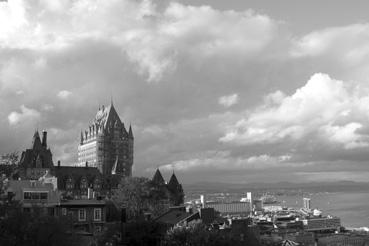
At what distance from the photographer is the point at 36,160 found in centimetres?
17188

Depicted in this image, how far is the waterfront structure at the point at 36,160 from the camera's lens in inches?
6653

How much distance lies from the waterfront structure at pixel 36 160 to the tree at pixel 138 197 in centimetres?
5790

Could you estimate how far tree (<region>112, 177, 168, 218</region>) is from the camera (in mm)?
111225

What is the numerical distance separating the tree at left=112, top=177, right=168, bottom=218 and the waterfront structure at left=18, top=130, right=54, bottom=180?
57.9 meters

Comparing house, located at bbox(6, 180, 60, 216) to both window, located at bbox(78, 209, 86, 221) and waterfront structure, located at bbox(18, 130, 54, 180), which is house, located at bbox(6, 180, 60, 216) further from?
waterfront structure, located at bbox(18, 130, 54, 180)

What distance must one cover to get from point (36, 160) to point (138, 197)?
221 feet

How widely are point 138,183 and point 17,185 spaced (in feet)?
139

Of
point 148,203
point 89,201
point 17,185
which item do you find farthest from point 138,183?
point 17,185

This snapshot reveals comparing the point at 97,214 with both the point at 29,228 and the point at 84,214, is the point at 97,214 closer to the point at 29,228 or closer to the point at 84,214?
the point at 84,214

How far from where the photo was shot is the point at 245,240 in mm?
62750

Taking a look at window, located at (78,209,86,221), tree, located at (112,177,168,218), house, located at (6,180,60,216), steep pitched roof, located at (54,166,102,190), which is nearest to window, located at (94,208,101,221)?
window, located at (78,209,86,221)

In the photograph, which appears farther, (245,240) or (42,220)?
(245,240)

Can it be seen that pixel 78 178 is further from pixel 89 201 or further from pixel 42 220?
pixel 42 220

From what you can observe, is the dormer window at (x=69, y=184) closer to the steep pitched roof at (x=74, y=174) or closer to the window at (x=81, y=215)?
the steep pitched roof at (x=74, y=174)
